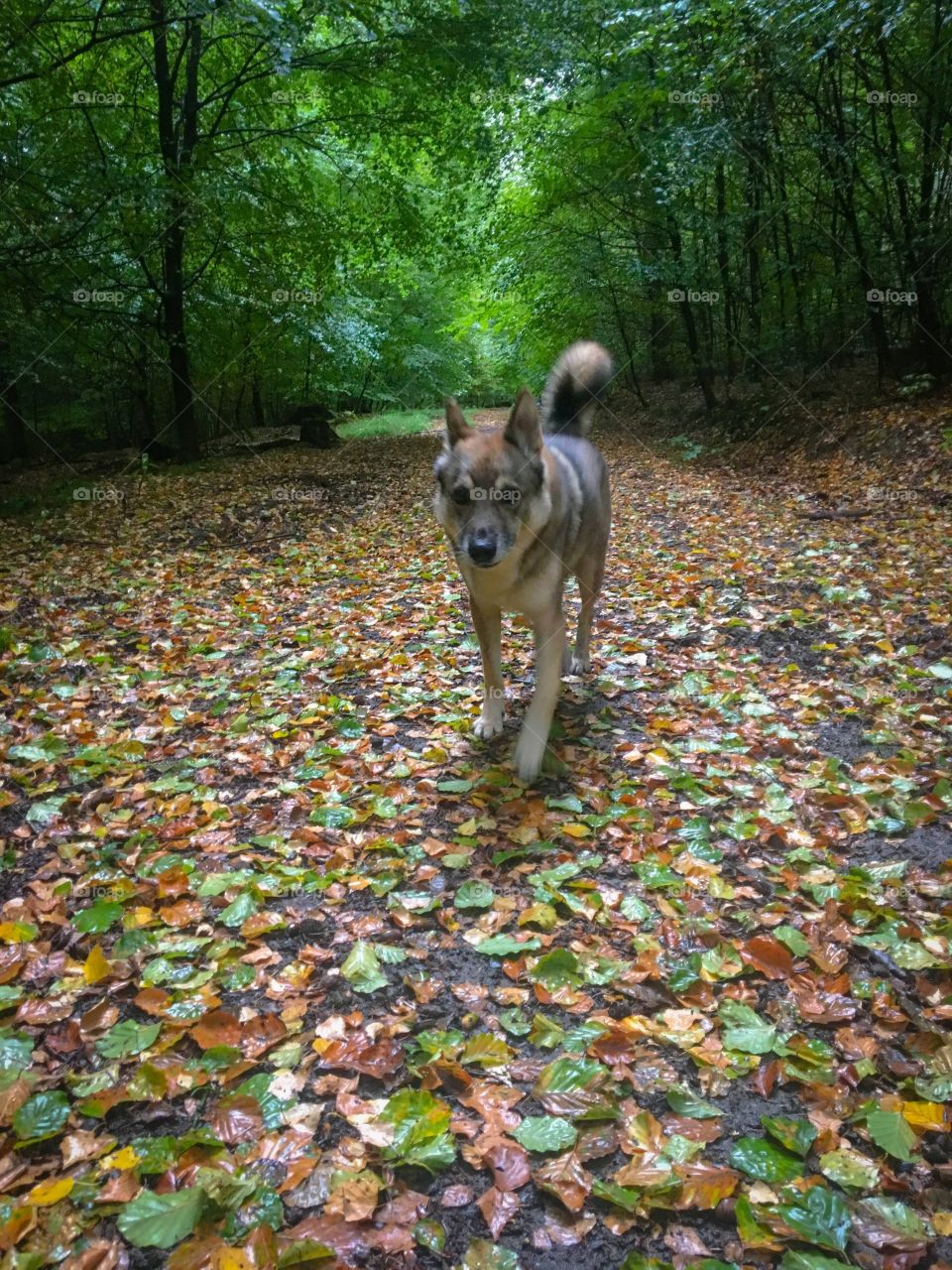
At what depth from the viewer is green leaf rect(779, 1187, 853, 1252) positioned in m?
1.88

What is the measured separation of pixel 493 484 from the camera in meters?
3.70

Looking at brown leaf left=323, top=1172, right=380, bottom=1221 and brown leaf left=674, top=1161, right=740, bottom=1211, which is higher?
brown leaf left=323, top=1172, right=380, bottom=1221

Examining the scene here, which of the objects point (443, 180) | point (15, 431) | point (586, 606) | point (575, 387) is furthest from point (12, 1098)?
point (443, 180)

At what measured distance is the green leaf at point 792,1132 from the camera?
2.12 meters

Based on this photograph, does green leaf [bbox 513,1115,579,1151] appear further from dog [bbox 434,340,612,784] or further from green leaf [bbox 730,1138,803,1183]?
dog [bbox 434,340,612,784]

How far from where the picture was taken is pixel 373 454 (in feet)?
64.3

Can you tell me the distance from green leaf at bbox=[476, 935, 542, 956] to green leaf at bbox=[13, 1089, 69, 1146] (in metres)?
1.53

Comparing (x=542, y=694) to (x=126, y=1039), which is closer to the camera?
(x=126, y=1039)

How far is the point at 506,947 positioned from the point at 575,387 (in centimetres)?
393

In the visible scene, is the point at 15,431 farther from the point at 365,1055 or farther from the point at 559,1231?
the point at 559,1231

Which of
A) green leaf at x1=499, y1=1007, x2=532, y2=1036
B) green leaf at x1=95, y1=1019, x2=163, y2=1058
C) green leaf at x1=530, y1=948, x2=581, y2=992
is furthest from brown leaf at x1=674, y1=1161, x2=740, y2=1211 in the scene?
green leaf at x1=95, y1=1019, x2=163, y2=1058

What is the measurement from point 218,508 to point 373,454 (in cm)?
889

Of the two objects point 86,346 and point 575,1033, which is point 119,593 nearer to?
point 575,1033

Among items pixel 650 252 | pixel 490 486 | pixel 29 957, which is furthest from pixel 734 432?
pixel 29 957
